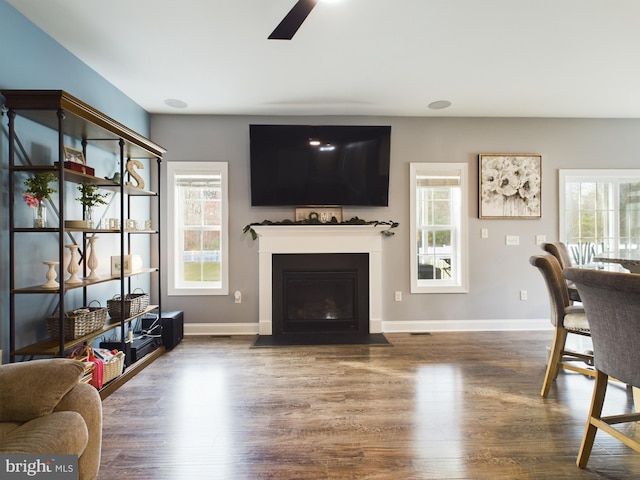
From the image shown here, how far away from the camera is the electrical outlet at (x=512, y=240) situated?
4.00 meters

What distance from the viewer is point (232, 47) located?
2490 millimetres

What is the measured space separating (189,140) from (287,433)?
336cm

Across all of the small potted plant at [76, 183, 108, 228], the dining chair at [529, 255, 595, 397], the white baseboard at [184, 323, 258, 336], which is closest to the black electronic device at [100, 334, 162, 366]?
the white baseboard at [184, 323, 258, 336]

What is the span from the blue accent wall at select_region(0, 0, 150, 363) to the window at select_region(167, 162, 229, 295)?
1.30 m

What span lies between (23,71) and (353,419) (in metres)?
3.19

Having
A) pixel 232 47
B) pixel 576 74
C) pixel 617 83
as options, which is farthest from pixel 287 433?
pixel 617 83

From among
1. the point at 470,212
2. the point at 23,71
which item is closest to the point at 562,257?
the point at 470,212

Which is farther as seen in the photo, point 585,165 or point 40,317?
point 585,165

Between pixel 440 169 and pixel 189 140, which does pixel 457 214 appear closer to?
pixel 440 169

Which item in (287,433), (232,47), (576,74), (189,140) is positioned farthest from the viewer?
(189,140)

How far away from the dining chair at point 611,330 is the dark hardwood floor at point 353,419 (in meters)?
0.25

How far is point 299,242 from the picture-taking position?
3756 millimetres

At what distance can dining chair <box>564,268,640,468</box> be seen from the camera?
1362mm

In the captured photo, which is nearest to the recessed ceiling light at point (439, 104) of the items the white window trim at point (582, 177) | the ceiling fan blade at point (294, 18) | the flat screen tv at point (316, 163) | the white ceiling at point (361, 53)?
the white ceiling at point (361, 53)
